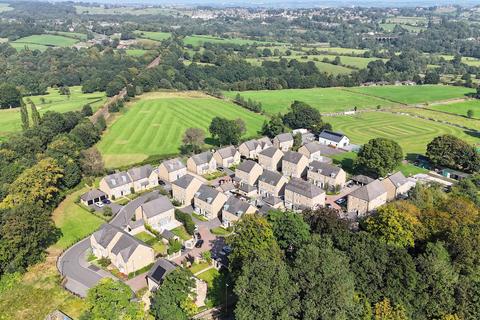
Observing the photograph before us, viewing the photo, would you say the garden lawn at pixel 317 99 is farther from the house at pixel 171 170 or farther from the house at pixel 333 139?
the house at pixel 171 170

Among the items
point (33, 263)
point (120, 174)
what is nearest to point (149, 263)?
point (33, 263)

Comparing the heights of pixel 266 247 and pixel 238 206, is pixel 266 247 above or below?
above

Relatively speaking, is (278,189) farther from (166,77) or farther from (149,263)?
(166,77)

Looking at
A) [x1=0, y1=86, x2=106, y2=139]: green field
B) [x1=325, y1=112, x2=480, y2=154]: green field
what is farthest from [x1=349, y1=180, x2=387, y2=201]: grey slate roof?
[x1=0, y1=86, x2=106, y2=139]: green field

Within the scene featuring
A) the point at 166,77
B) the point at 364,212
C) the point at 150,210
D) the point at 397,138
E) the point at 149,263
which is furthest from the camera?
the point at 166,77

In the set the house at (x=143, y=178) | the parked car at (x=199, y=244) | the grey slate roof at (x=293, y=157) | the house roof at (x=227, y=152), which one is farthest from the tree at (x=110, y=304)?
the house roof at (x=227, y=152)

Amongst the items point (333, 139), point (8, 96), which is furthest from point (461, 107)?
point (8, 96)
